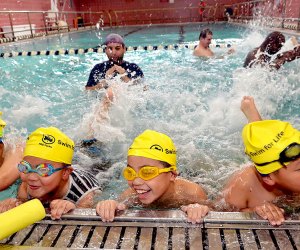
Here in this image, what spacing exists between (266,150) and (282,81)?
15.1 feet

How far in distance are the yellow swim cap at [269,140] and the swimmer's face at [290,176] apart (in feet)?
0.15

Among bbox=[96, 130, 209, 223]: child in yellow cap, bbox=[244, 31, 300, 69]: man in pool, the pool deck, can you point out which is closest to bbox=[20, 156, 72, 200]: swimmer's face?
the pool deck

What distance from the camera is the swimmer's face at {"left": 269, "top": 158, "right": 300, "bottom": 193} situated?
2.13m

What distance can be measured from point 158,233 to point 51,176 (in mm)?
1008

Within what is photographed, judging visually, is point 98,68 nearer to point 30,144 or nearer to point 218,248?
point 30,144

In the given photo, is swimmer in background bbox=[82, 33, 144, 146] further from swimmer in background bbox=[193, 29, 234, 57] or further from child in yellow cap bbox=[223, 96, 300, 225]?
swimmer in background bbox=[193, 29, 234, 57]

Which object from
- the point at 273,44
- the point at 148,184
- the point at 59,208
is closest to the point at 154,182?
the point at 148,184

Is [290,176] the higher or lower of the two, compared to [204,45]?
higher

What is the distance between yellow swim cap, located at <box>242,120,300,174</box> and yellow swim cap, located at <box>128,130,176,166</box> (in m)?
0.63

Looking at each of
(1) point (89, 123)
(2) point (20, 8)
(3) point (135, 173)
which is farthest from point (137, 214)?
(2) point (20, 8)

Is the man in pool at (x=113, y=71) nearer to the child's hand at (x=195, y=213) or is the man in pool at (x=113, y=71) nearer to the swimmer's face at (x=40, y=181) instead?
the swimmer's face at (x=40, y=181)

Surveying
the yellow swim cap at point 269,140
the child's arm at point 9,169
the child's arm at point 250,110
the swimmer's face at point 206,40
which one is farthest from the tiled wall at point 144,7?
the yellow swim cap at point 269,140

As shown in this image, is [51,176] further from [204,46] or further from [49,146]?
[204,46]

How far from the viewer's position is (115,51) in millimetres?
5824
